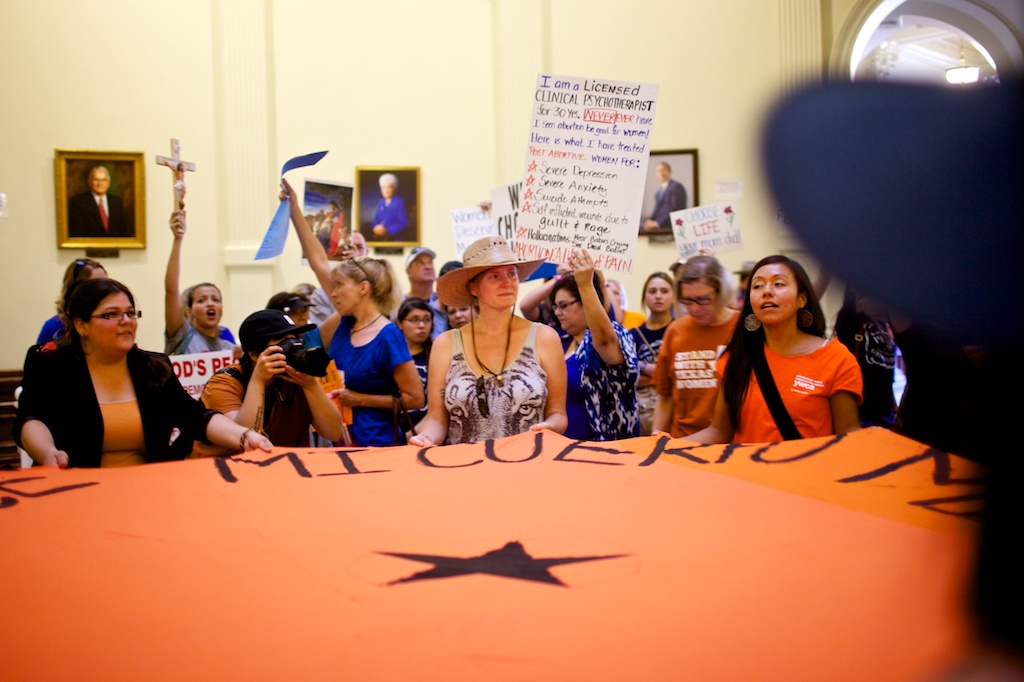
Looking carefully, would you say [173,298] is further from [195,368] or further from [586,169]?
[586,169]

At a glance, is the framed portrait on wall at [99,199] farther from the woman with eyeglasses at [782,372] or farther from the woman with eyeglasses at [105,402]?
the woman with eyeglasses at [782,372]

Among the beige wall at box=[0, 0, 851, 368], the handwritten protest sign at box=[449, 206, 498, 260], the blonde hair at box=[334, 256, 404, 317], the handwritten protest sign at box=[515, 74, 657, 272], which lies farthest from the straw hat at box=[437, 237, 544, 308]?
the beige wall at box=[0, 0, 851, 368]

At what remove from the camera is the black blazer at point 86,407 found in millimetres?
3037

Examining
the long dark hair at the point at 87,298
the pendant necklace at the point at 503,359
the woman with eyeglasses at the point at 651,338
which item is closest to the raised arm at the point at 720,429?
the pendant necklace at the point at 503,359

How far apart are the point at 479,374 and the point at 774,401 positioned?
106 centimetres

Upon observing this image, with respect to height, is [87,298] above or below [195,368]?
above

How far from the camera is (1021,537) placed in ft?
1.72

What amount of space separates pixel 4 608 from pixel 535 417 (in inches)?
82.5

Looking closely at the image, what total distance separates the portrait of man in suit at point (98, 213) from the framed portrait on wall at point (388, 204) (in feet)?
7.09

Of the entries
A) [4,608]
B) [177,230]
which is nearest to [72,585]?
[4,608]

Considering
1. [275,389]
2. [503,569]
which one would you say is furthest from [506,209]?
[503,569]

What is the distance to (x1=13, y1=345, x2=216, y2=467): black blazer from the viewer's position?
304cm

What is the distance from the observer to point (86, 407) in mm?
3041

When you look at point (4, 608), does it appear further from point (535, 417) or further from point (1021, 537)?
point (535, 417)
